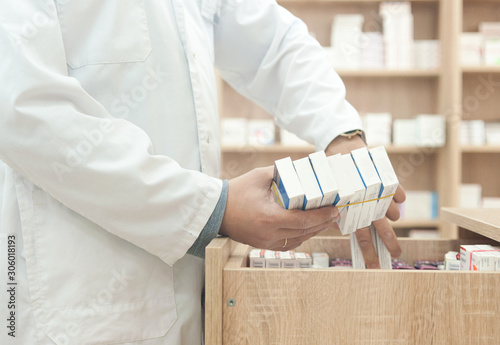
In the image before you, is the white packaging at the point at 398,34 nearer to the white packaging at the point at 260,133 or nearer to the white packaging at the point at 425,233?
the white packaging at the point at 260,133

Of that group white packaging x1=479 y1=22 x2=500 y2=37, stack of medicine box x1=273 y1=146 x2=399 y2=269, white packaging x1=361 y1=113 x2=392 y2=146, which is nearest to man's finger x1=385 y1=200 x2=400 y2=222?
stack of medicine box x1=273 y1=146 x2=399 y2=269

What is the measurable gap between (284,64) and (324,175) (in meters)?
0.51

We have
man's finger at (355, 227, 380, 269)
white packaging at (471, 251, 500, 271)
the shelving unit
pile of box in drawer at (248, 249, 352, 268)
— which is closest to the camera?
white packaging at (471, 251, 500, 271)

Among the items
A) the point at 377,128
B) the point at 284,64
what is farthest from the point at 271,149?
the point at 284,64

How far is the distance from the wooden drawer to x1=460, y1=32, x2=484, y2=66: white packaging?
9.72 feet

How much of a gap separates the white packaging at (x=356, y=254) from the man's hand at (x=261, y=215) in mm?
248

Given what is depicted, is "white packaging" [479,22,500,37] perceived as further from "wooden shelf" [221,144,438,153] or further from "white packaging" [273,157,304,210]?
"white packaging" [273,157,304,210]

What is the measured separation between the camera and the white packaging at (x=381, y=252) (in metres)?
0.97

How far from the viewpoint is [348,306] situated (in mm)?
692

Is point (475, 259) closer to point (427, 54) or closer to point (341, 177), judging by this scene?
point (341, 177)

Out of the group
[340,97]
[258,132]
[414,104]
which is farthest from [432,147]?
[340,97]

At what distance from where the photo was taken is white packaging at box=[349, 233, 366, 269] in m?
0.98

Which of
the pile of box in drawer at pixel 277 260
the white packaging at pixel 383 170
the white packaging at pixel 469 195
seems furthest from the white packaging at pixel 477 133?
the white packaging at pixel 383 170

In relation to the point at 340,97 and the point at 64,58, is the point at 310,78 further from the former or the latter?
the point at 64,58
